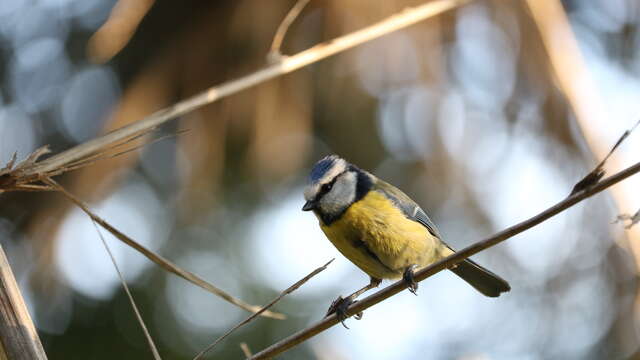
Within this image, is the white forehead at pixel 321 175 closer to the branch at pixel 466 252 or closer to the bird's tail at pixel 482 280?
the bird's tail at pixel 482 280

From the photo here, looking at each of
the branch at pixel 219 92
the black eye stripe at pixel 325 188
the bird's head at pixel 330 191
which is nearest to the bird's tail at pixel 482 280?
the bird's head at pixel 330 191

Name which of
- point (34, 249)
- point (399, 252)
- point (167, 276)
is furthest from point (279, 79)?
point (167, 276)

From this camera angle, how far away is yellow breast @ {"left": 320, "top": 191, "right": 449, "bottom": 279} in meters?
2.18

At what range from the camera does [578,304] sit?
317 cm

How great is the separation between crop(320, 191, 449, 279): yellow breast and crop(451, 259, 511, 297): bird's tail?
1.02 ft

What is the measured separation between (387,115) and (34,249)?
1457mm

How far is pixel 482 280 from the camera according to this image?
254 centimetres

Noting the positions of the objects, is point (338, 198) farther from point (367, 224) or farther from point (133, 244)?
point (133, 244)

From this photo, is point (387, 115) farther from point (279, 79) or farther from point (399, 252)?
point (399, 252)

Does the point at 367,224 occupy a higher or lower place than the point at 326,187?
lower

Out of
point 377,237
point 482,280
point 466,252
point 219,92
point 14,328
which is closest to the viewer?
point 14,328

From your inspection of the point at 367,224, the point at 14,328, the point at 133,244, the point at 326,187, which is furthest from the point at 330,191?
the point at 14,328

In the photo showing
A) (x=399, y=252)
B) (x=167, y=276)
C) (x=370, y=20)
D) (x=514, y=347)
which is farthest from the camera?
(x=167, y=276)

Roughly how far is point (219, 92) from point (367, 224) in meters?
0.74
